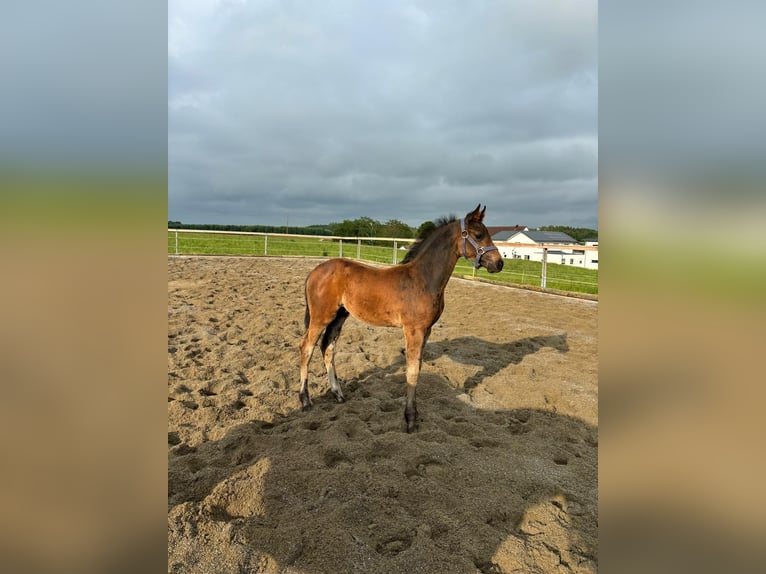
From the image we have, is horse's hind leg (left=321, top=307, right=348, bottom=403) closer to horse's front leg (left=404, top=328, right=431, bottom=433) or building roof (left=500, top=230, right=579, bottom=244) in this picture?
horse's front leg (left=404, top=328, right=431, bottom=433)

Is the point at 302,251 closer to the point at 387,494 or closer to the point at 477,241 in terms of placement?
the point at 477,241

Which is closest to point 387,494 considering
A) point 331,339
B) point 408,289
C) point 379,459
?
point 379,459

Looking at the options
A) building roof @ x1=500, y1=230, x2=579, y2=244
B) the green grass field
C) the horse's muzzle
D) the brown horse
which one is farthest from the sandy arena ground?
building roof @ x1=500, y1=230, x2=579, y2=244

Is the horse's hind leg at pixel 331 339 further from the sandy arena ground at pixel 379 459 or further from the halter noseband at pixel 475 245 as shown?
the halter noseband at pixel 475 245

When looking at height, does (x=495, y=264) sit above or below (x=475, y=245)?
below

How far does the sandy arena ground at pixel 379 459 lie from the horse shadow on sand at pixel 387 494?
1 centimetres

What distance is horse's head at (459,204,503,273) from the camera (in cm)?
380

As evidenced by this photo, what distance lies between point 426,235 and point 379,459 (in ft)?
7.33

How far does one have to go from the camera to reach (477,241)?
3809 millimetres
